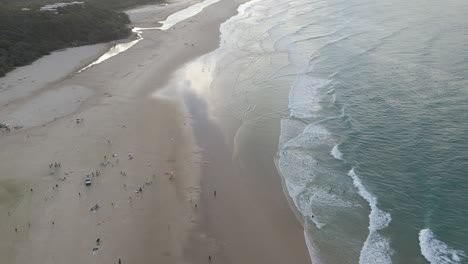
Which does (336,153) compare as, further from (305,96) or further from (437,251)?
(305,96)

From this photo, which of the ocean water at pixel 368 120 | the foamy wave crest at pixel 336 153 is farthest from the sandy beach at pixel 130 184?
the foamy wave crest at pixel 336 153

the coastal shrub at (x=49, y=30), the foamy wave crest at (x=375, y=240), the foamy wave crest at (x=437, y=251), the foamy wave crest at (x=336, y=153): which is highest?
the foamy wave crest at (x=437, y=251)

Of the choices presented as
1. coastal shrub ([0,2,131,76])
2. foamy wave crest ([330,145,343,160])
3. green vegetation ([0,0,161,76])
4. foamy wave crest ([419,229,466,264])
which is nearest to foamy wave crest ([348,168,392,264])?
foamy wave crest ([419,229,466,264])

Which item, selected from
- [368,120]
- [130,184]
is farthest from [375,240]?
[130,184]

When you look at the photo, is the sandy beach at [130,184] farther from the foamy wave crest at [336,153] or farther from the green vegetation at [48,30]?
the green vegetation at [48,30]

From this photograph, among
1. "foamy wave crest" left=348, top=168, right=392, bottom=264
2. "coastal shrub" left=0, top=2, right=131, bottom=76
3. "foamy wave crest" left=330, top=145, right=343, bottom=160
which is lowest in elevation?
"coastal shrub" left=0, top=2, right=131, bottom=76

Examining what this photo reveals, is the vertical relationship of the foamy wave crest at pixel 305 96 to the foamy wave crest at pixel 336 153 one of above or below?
below

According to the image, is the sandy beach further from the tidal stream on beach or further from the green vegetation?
the green vegetation
